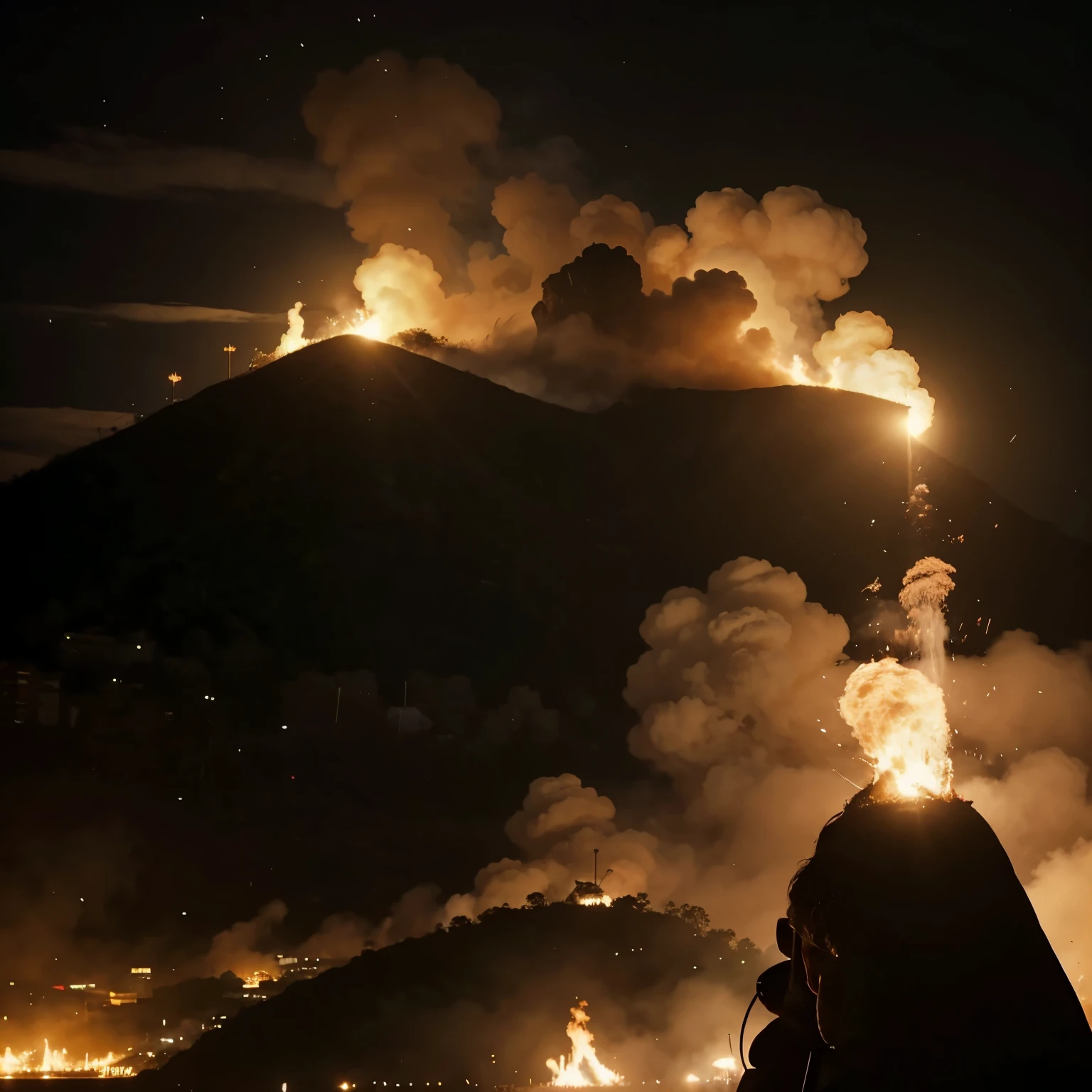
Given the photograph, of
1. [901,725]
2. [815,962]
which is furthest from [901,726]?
[815,962]

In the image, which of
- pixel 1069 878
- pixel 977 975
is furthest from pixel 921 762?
pixel 1069 878

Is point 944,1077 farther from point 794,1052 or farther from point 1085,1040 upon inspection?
point 794,1052

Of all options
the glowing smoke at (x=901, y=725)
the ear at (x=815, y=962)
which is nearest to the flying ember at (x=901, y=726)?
the glowing smoke at (x=901, y=725)

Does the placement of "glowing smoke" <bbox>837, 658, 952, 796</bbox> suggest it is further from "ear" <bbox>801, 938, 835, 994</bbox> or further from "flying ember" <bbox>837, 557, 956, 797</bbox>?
"ear" <bbox>801, 938, 835, 994</bbox>

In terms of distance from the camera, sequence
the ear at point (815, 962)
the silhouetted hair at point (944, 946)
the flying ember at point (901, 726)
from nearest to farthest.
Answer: the silhouetted hair at point (944, 946), the ear at point (815, 962), the flying ember at point (901, 726)

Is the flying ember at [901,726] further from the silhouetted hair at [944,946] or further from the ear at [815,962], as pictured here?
the ear at [815,962]

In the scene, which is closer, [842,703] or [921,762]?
[921,762]

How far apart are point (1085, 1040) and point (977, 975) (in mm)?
2017

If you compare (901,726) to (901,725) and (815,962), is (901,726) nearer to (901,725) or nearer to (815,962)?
(901,725)

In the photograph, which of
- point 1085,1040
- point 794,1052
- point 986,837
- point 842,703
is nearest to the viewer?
point 1085,1040

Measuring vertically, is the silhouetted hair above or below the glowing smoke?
below

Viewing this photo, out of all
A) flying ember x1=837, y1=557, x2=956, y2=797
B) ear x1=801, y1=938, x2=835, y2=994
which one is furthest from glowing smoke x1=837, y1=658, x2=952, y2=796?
ear x1=801, y1=938, x2=835, y2=994

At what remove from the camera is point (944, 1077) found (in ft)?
72.4

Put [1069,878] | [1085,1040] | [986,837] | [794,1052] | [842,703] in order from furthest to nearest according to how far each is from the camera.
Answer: [1069,878], [842,703], [794,1052], [986,837], [1085,1040]
